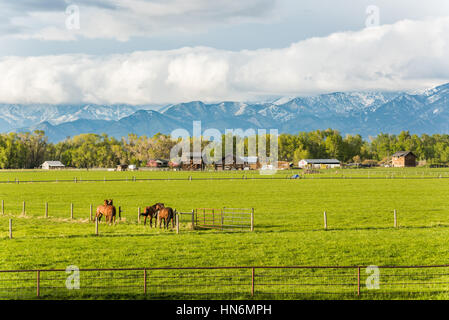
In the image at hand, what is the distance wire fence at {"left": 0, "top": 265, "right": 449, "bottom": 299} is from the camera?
58.0 feet

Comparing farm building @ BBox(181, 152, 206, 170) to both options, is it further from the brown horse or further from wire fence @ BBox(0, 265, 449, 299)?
wire fence @ BBox(0, 265, 449, 299)

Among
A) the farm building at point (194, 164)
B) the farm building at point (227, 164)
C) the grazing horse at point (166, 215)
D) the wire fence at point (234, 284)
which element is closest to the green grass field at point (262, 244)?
the wire fence at point (234, 284)

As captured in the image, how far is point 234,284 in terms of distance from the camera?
63.3 ft

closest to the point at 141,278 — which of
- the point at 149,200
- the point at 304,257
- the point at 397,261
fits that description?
the point at 304,257

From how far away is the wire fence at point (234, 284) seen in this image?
1767cm
